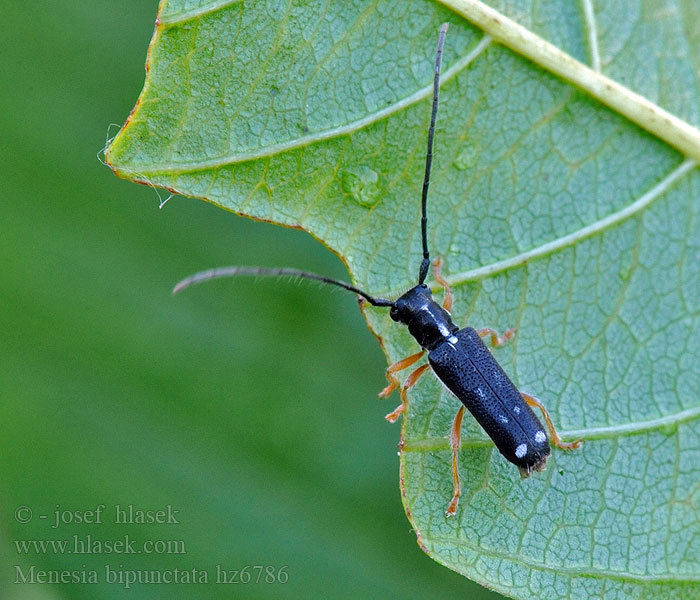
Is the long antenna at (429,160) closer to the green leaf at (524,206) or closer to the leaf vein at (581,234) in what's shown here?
the green leaf at (524,206)

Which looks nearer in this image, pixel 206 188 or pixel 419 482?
pixel 206 188

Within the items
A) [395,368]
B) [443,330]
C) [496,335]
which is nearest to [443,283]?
[443,330]

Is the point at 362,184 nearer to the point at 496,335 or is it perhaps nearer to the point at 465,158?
the point at 465,158

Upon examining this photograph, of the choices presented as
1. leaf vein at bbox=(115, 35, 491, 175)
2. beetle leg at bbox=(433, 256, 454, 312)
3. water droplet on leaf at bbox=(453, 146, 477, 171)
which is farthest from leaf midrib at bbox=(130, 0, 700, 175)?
beetle leg at bbox=(433, 256, 454, 312)

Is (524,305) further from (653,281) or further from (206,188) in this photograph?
(206,188)

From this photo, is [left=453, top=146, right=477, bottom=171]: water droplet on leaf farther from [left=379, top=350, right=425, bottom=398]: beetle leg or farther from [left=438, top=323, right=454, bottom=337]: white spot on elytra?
[left=379, top=350, right=425, bottom=398]: beetle leg

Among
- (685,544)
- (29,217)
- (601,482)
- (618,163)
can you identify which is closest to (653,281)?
(618,163)

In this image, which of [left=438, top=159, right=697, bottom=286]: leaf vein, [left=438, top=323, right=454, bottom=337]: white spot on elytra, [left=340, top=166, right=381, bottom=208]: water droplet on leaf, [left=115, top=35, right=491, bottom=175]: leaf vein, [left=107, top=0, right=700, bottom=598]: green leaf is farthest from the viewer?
[left=438, top=323, right=454, bottom=337]: white spot on elytra
